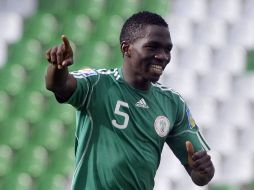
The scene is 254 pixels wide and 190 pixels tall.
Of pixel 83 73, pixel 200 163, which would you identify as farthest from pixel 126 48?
pixel 200 163

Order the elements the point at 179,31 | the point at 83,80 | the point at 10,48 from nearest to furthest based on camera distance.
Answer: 1. the point at 83,80
2. the point at 10,48
3. the point at 179,31

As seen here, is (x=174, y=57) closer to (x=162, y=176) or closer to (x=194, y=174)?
(x=162, y=176)

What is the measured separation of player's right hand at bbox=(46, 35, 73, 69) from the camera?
3.39 m

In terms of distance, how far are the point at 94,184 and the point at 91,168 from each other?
0.07 meters

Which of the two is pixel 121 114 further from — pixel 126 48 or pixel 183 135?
pixel 183 135

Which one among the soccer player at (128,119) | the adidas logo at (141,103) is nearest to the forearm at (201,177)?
the soccer player at (128,119)

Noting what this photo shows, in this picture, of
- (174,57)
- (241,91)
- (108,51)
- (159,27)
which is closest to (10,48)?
(108,51)

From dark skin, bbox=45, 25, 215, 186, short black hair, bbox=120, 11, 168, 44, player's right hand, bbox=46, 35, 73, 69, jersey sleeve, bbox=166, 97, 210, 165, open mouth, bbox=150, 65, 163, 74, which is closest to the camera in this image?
player's right hand, bbox=46, 35, 73, 69

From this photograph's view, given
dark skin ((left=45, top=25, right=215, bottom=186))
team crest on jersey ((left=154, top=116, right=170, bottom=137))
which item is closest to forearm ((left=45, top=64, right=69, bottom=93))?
dark skin ((left=45, top=25, right=215, bottom=186))

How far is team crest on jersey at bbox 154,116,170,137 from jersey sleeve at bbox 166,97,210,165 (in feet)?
0.42

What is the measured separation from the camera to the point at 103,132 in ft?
12.3

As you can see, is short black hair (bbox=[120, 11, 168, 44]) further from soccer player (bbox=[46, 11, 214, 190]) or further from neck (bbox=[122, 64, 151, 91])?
neck (bbox=[122, 64, 151, 91])

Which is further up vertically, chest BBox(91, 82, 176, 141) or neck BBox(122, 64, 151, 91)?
neck BBox(122, 64, 151, 91)

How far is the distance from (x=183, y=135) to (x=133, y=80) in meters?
0.39
